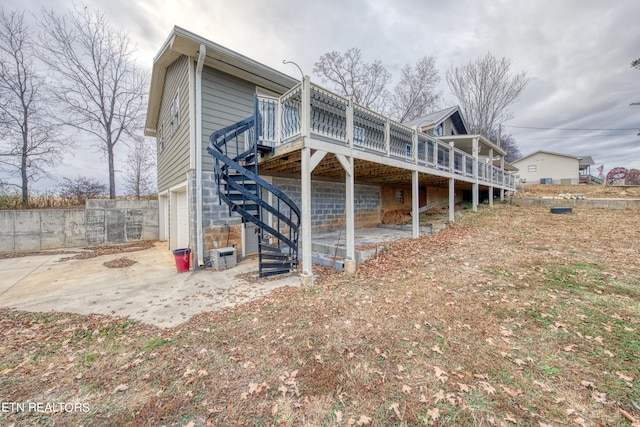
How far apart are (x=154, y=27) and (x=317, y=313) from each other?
12989 millimetres

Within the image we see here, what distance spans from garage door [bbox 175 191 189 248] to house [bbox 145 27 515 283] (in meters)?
0.04

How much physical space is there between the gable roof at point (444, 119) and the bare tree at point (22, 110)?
796 inches

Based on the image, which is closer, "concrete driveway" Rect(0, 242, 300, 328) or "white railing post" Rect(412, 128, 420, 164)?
"concrete driveway" Rect(0, 242, 300, 328)

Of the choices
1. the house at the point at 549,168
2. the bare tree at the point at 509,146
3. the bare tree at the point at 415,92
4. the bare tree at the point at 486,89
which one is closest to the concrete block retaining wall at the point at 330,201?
the bare tree at the point at 415,92

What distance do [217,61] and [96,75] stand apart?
41.9ft

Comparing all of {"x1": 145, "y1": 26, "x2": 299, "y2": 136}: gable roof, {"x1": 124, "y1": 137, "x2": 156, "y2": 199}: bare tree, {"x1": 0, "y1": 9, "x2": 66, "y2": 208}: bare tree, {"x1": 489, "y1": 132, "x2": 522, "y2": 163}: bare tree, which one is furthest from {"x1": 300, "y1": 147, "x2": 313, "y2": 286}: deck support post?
{"x1": 489, "y1": 132, "x2": 522, "y2": 163}: bare tree

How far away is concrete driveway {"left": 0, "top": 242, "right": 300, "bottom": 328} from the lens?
410cm

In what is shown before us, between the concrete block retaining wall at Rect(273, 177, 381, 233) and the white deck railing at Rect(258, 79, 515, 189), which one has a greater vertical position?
the white deck railing at Rect(258, 79, 515, 189)

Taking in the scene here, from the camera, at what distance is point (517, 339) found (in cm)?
288

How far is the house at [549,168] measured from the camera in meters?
30.4

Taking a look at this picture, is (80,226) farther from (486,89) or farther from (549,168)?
(549,168)

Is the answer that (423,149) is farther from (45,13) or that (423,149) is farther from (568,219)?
(45,13)

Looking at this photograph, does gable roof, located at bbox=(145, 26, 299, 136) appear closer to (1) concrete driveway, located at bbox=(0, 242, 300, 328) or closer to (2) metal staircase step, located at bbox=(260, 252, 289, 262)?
(2) metal staircase step, located at bbox=(260, 252, 289, 262)

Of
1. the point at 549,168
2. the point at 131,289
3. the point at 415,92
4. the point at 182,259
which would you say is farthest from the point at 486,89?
the point at 131,289
